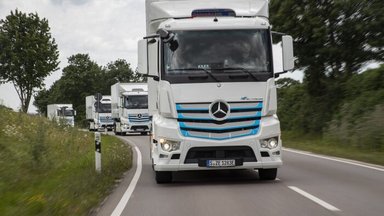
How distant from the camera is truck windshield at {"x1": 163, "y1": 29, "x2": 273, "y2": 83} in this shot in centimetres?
1138

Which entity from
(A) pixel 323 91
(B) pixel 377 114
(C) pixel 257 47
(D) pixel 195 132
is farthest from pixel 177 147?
(A) pixel 323 91

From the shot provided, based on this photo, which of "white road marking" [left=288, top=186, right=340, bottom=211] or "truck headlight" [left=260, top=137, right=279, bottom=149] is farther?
"truck headlight" [left=260, top=137, right=279, bottom=149]

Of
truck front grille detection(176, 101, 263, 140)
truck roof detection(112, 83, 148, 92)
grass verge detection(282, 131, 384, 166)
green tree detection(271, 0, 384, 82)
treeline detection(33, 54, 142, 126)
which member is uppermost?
treeline detection(33, 54, 142, 126)

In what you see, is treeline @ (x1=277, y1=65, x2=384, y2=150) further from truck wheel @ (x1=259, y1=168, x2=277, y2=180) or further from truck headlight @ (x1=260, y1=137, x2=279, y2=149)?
truck headlight @ (x1=260, y1=137, x2=279, y2=149)

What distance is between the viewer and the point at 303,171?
1409 centimetres

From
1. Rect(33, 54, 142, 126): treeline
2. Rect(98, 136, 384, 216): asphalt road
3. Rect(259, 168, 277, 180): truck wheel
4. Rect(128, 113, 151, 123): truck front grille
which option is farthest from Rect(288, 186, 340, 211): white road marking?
Rect(33, 54, 142, 126): treeline

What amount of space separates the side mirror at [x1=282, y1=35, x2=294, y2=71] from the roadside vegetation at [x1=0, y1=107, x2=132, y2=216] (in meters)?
4.37

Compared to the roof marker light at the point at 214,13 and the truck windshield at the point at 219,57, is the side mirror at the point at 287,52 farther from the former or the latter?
the roof marker light at the point at 214,13

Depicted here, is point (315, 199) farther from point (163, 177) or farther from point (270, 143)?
point (163, 177)

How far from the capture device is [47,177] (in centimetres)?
1301

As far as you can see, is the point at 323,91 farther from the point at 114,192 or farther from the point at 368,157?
the point at 114,192

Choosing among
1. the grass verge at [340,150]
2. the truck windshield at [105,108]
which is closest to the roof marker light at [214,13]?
the grass verge at [340,150]

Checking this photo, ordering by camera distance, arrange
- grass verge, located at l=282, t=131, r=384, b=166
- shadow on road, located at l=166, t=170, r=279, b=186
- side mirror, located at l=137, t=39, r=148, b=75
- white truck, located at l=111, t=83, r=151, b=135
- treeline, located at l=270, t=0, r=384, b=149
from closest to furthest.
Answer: side mirror, located at l=137, t=39, r=148, b=75 → shadow on road, located at l=166, t=170, r=279, b=186 → grass verge, located at l=282, t=131, r=384, b=166 → treeline, located at l=270, t=0, r=384, b=149 → white truck, located at l=111, t=83, r=151, b=135

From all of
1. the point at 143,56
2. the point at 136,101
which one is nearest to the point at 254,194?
the point at 143,56
